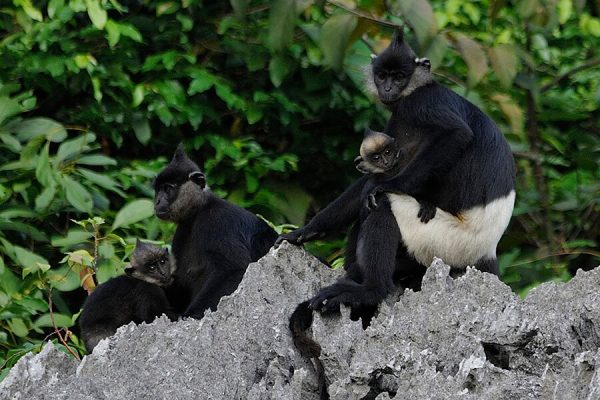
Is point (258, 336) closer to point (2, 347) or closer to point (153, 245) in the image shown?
point (153, 245)

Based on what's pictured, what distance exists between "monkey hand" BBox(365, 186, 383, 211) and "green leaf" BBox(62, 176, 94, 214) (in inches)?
91.1

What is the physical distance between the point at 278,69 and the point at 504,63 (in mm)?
1530

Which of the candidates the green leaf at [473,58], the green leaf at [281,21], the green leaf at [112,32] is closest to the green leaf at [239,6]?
the green leaf at [281,21]

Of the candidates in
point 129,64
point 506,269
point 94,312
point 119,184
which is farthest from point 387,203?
point 129,64

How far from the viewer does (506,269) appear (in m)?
6.55

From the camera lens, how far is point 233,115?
25.5ft

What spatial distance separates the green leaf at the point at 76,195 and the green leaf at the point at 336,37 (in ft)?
5.12

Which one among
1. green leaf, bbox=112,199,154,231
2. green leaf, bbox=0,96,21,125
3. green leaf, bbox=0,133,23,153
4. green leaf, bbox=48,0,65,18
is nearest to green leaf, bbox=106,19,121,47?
green leaf, bbox=48,0,65,18

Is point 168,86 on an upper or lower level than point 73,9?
lower

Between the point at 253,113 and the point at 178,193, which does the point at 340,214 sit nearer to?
the point at 178,193

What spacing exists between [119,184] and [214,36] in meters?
1.36

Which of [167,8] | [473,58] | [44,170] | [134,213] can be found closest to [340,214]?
[134,213]

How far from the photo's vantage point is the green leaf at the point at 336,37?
5.66 m

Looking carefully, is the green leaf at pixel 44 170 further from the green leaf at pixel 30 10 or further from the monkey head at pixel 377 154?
the monkey head at pixel 377 154
